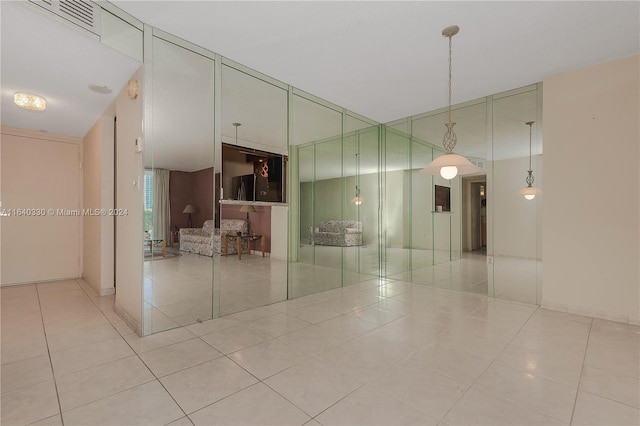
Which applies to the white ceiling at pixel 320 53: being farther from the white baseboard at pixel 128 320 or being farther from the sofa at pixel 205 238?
the white baseboard at pixel 128 320

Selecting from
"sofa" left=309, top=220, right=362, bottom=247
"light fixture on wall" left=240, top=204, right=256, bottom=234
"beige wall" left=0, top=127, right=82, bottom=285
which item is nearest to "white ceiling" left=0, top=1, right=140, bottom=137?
"beige wall" left=0, top=127, right=82, bottom=285

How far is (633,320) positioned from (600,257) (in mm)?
697

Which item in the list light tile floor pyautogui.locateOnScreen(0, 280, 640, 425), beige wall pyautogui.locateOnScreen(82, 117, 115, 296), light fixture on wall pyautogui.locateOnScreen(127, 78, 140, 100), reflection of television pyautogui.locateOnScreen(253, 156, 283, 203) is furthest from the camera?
beige wall pyautogui.locateOnScreen(82, 117, 115, 296)

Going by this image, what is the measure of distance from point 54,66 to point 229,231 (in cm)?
232

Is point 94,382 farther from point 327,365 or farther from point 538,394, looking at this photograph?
point 538,394

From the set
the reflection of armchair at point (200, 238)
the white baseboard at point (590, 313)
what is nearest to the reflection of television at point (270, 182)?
the reflection of armchair at point (200, 238)

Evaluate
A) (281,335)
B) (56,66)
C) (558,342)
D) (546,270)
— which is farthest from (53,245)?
(546,270)

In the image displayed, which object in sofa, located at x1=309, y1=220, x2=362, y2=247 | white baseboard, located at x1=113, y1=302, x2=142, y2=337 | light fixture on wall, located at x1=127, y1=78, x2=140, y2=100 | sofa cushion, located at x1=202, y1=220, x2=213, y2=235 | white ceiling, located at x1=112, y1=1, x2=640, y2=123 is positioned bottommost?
white baseboard, located at x1=113, y1=302, x2=142, y2=337

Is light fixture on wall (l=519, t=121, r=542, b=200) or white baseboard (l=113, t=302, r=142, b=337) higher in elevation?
light fixture on wall (l=519, t=121, r=542, b=200)

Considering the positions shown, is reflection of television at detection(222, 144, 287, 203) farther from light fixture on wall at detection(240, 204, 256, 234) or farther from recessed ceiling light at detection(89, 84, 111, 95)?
recessed ceiling light at detection(89, 84, 111, 95)

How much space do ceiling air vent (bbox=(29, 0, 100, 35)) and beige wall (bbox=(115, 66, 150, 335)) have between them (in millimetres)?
510

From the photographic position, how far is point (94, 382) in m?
1.97

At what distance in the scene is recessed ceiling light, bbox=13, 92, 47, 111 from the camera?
3.30 meters

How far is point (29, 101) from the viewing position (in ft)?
11.0
